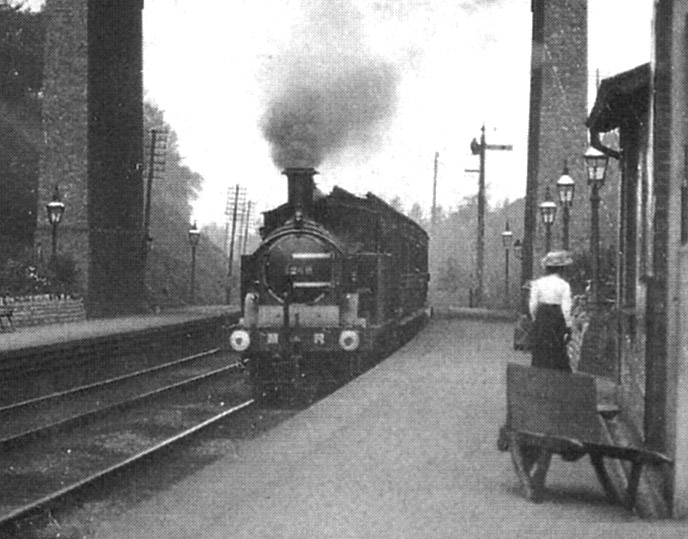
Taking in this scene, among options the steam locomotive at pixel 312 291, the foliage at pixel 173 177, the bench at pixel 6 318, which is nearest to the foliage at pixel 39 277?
the bench at pixel 6 318

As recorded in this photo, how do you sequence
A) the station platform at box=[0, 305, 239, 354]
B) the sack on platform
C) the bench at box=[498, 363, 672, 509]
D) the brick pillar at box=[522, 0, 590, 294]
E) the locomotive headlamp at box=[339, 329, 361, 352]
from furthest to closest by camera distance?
the brick pillar at box=[522, 0, 590, 294], the sack on platform, the station platform at box=[0, 305, 239, 354], the locomotive headlamp at box=[339, 329, 361, 352], the bench at box=[498, 363, 672, 509]

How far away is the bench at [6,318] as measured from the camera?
2333cm

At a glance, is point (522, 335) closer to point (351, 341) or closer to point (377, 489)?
point (351, 341)

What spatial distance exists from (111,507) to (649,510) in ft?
13.8

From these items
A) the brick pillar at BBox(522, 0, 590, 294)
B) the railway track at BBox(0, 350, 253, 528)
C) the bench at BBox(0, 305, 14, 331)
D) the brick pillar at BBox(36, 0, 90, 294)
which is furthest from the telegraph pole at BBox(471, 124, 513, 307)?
the railway track at BBox(0, 350, 253, 528)

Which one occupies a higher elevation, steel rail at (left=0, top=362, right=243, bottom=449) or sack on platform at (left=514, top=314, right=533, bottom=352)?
sack on platform at (left=514, top=314, right=533, bottom=352)

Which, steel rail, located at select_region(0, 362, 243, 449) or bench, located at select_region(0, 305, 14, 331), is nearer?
steel rail, located at select_region(0, 362, 243, 449)

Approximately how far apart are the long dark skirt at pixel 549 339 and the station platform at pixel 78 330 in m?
10.6

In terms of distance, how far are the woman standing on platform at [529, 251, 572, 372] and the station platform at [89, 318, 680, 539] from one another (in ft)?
2.80

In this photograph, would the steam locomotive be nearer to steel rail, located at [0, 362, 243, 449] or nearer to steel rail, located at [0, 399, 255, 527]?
steel rail, located at [0, 362, 243, 449]

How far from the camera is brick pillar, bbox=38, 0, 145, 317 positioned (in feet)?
102

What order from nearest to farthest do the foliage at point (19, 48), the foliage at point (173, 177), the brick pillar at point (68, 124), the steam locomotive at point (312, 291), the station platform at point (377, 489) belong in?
the station platform at point (377, 489) → the steam locomotive at point (312, 291) → the brick pillar at point (68, 124) → the foliage at point (19, 48) → the foliage at point (173, 177)

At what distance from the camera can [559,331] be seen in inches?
396

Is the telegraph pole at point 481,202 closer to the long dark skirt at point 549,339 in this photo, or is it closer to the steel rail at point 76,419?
the steel rail at point 76,419
